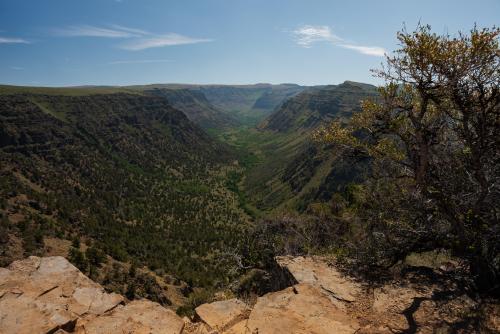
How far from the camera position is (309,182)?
171 m

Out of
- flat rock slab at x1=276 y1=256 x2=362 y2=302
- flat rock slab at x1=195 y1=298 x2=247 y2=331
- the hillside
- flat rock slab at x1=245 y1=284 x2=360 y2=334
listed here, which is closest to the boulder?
flat rock slab at x1=195 y1=298 x2=247 y2=331

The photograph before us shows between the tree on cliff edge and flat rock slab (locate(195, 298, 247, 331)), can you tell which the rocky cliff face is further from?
the tree on cliff edge

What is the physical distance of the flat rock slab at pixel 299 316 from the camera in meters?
10.3

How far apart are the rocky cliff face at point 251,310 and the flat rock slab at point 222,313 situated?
0.11 feet

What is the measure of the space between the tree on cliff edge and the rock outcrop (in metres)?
9.51

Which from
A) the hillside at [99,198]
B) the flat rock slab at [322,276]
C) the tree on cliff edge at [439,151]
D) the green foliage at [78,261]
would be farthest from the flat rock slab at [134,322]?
the green foliage at [78,261]

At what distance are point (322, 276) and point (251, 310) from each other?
144 inches

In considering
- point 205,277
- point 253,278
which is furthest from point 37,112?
point 253,278

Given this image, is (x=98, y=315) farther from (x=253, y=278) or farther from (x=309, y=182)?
(x=309, y=182)

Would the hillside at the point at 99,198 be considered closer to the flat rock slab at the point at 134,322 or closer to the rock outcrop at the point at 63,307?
the rock outcrop at the point at 63,307

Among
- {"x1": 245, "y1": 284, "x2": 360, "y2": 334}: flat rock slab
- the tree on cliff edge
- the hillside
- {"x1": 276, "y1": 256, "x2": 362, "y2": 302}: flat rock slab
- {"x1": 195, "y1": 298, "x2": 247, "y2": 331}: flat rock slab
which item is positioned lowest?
the hillside

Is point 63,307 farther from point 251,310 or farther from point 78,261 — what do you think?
point 78,261

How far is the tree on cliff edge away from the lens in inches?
454

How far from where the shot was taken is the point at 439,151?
14.4 m
